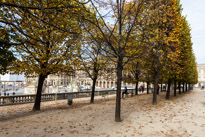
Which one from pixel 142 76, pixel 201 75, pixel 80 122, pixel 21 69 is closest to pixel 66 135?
pixel 80 122

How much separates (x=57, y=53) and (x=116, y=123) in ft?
20.4

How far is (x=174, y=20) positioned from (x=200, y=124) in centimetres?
911

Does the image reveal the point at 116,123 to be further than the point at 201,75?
No

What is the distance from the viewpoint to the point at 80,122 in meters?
7.86

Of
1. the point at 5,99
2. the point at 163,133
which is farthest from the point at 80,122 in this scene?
the point at 5,99

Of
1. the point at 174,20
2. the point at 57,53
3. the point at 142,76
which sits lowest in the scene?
the point at 142,76

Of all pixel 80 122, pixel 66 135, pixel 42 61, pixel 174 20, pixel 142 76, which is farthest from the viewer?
pixel 142 76

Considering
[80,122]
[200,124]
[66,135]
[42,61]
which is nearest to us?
[66,135]

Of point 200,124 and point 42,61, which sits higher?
point 42,61

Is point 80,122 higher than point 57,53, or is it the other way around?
point 57,53

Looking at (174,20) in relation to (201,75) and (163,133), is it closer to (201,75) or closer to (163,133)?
(163,133)

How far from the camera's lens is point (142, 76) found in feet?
85.0

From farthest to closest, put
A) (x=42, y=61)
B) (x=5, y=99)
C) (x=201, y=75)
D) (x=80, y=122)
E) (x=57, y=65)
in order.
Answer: (x=201, y=75) → (x=5, y=99) → (x=57, y=65) → (x=42, y=61) → (x=80, y=122)

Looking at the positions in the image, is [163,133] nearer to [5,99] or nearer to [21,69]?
[21,69]
